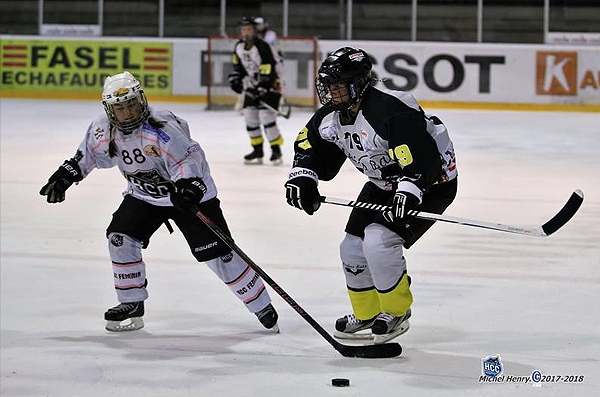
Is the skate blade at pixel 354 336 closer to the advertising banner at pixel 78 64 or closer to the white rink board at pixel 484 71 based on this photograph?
the white rink board at pixel 484 71

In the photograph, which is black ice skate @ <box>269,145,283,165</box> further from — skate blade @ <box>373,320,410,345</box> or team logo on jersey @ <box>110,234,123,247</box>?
skate blade @ <box>373,320,410,345</box>

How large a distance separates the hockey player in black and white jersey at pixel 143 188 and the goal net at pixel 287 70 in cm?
956

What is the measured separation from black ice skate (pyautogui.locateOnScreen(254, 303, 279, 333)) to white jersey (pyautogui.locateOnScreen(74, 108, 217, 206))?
1.45ft

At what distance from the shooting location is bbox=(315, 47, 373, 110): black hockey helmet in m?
3.73

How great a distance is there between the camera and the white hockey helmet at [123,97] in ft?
12.7

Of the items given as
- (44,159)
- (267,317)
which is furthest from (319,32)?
(267,317)

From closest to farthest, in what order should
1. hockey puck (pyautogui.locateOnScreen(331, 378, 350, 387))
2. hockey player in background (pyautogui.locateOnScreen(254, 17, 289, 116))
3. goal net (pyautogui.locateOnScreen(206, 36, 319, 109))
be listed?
hockey puck (pyautogui.locateOnScreen(331, 378, 350, 387))
hockey player in background (pyautogui.locateOnScreen(254, 17, 289, 116))
goal net (pyautogui.locateOnScreen(206, 36, 319, 109))

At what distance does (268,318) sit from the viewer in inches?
161

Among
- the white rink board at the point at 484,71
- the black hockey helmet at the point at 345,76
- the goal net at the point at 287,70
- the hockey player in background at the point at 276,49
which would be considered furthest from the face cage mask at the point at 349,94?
the goal net at the point at 287,70

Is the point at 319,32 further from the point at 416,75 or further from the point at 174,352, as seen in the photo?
the point at 174,352

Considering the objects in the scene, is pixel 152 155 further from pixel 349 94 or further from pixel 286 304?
pixel 286 304

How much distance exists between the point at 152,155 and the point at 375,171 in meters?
0.76

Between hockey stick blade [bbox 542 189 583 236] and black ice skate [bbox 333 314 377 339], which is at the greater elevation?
hockey stick blade [bbox 542 189 583 236]

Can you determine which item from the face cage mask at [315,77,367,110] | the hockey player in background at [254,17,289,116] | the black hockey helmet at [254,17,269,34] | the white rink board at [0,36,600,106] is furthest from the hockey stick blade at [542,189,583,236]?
the white rink board at [0,36,600,106]
